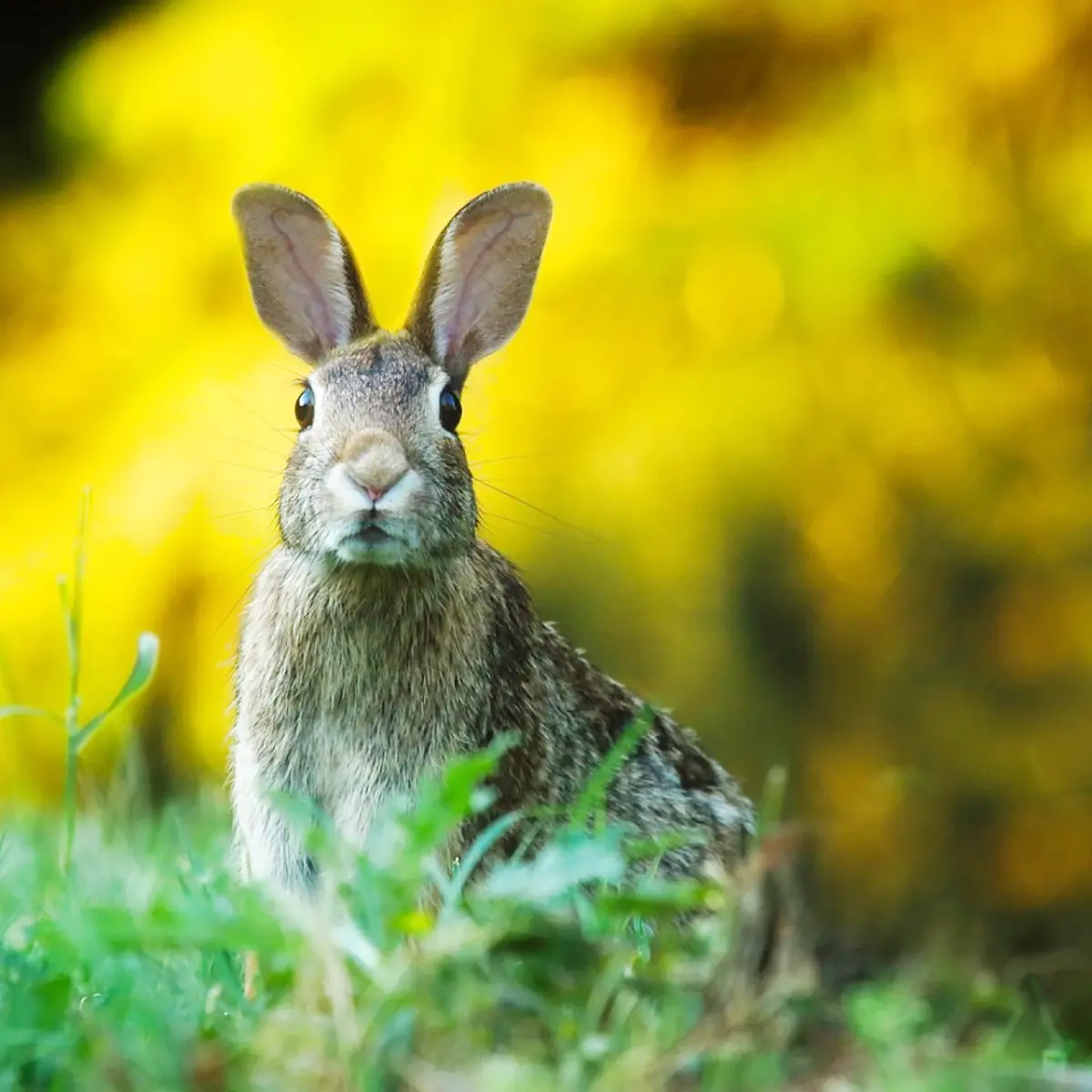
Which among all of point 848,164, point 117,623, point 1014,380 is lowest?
point 117,623

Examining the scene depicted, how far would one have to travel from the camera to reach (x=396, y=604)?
3.30 m

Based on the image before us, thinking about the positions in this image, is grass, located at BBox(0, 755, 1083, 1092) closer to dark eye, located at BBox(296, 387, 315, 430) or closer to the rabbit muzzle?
the rabbit muzzle

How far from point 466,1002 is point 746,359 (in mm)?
4538

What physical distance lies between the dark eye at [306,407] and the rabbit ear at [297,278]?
199 millimetres

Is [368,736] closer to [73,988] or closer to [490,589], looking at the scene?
[490,589]

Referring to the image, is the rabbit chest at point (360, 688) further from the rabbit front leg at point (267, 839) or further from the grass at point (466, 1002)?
the grass at point (466, 1002)

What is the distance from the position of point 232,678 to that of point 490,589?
58cm

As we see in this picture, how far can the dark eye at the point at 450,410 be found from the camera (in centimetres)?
345

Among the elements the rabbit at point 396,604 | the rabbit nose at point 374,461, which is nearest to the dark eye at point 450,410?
the rabbit at point 396,604

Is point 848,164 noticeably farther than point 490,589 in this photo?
Yes

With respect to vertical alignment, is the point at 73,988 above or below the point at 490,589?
below

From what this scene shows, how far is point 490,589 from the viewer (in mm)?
3490

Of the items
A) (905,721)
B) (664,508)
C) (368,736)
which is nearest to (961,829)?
(905,721)

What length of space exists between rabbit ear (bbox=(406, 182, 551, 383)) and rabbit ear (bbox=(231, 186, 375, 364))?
5.5 inches
